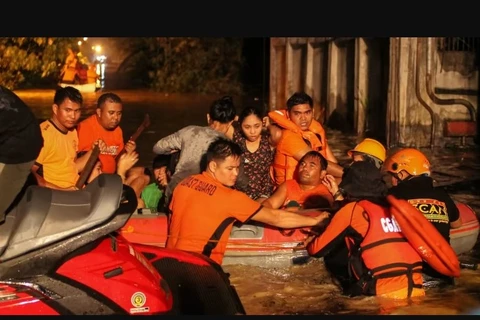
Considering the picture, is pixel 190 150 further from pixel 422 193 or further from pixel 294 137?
pixel 422 193

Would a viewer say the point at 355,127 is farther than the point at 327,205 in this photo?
Yes

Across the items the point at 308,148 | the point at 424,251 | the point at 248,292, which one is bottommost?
the point at 248,292

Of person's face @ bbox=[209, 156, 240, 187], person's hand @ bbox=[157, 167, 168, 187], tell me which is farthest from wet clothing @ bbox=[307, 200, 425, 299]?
person's hand @ bbox=[157, 167, 168, 187]

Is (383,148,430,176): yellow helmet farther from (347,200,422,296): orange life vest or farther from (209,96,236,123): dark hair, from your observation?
(209,96,236,123): dark hair

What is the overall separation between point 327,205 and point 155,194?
1.73 meters

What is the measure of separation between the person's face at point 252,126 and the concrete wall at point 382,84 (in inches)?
254

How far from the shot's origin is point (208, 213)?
6.93 m

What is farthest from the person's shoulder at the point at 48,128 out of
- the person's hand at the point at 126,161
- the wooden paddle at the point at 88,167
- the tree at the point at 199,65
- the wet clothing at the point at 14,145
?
the tree at the point at 199,65

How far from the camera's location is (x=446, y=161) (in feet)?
45.3

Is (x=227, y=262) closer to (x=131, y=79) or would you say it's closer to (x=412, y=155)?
(x=412, y=155)

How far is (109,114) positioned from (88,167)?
0.81 metres

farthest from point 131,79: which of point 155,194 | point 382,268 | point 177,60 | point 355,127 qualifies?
point 382,268

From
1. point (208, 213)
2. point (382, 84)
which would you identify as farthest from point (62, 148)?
point (382, 84)

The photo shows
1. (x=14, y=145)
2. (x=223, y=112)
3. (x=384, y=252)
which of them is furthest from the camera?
(x=223, y=112)
